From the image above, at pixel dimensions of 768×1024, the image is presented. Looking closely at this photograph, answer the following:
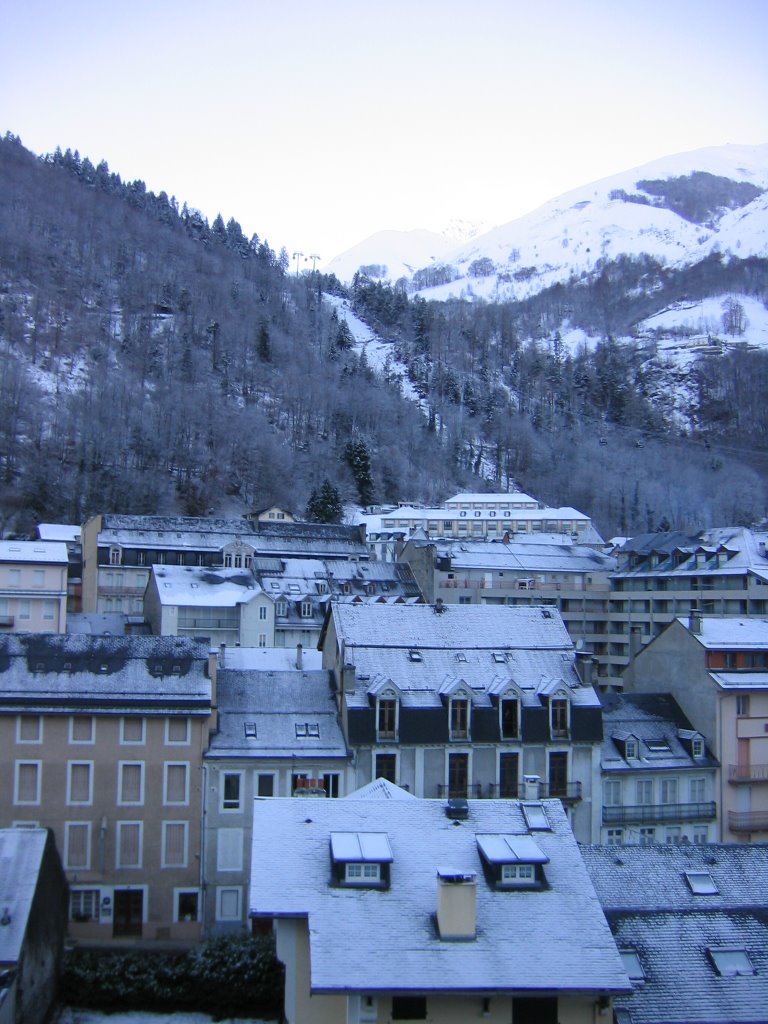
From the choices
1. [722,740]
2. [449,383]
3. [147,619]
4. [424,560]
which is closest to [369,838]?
→ [722,740]

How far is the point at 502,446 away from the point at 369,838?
140m

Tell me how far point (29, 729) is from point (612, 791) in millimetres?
21096

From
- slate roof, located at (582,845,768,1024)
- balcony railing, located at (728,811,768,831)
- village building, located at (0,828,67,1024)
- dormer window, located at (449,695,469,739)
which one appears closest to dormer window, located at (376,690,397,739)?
dormer window, located at (449,695,469,739)

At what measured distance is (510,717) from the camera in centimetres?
3806

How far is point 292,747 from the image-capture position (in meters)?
36.2

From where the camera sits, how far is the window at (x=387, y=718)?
3684 centimetres

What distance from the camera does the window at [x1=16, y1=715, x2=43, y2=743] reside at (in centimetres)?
3469

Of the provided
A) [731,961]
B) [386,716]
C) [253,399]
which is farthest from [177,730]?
[253,399]

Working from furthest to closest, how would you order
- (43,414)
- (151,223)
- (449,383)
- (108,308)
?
(151,223) < (449,383) < (108,308) < (43,414)

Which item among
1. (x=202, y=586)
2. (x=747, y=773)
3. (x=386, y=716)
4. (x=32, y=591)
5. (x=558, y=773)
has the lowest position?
(x=747, y=773)

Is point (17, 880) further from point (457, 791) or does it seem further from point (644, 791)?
point (644, 791)

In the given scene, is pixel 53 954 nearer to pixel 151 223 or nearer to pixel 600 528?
pixel 600 528

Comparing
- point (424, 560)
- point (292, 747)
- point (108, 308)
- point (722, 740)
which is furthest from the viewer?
point (108, 308)

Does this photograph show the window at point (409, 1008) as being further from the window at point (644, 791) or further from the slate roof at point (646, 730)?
the window at point (644, 791)
